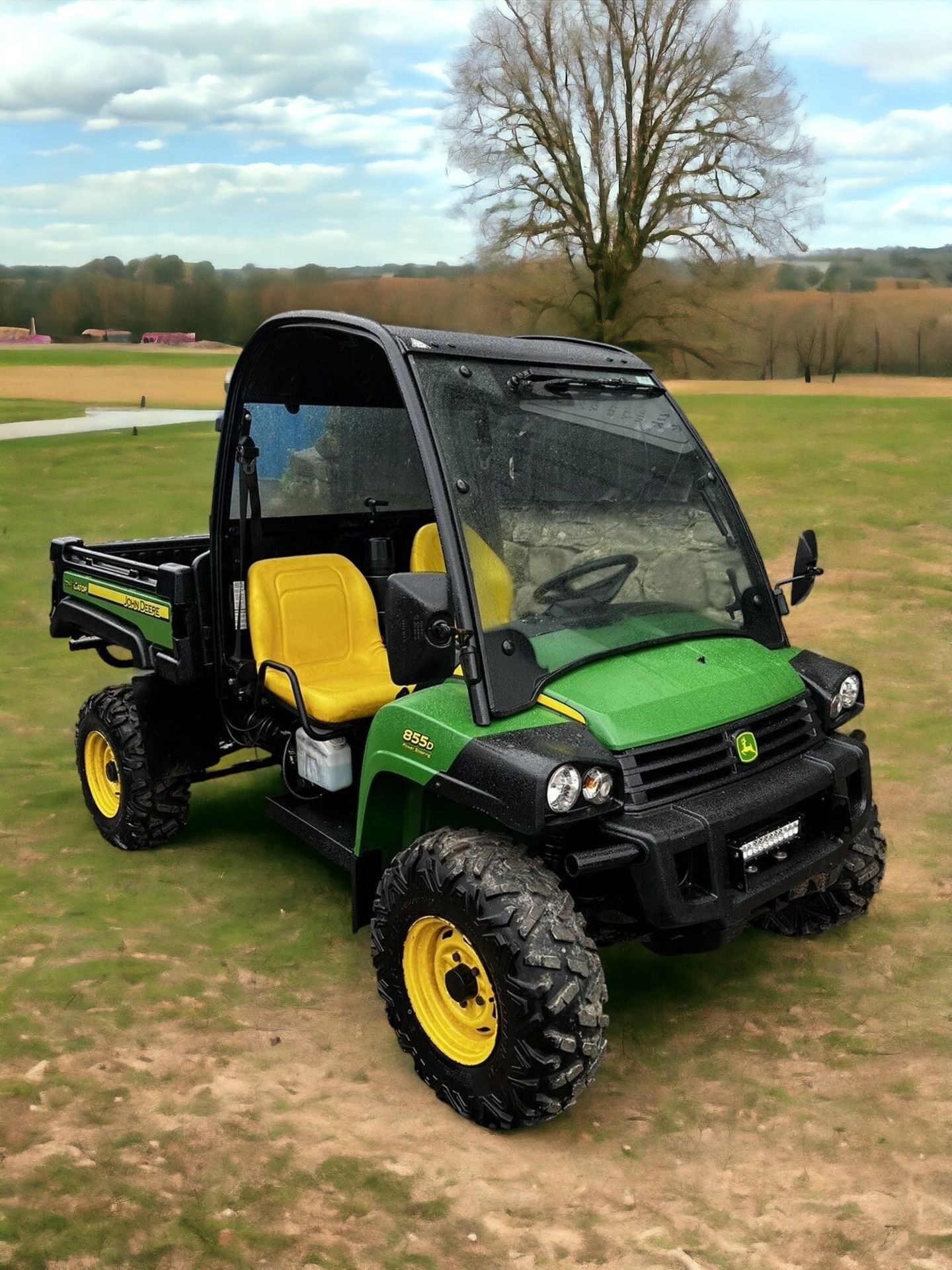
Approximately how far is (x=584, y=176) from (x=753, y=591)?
2312 cm

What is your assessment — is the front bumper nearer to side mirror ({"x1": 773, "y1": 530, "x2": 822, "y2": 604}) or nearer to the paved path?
side mirror ({"x1": 773, "y1": 530, "x2": 822, "y2": 604})

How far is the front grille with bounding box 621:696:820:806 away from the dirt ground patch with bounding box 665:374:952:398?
754 inches

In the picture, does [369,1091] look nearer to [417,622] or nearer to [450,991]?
[450,991]

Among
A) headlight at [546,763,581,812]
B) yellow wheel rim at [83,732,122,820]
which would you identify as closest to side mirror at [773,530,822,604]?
headlight at [546,763,581,812]

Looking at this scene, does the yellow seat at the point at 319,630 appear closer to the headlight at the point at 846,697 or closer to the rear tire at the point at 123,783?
the rear tire at the point at 123,783

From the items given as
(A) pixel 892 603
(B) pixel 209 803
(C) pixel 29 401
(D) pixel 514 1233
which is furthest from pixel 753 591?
(C) pixel 29 401

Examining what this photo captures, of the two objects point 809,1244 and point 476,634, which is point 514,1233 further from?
point 476,634

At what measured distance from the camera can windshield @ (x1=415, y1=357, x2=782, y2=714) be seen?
3498 mm

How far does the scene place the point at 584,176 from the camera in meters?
25.1

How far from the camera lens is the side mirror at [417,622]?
3.30 meters

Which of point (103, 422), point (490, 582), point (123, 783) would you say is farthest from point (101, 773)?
point (103, 422)

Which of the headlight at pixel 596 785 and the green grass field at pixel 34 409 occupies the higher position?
the green grass field at pixel 34 409

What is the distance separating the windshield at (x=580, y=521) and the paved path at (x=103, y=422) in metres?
16.7

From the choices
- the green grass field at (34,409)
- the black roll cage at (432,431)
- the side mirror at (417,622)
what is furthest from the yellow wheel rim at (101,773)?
the green grass field at (34,409)
